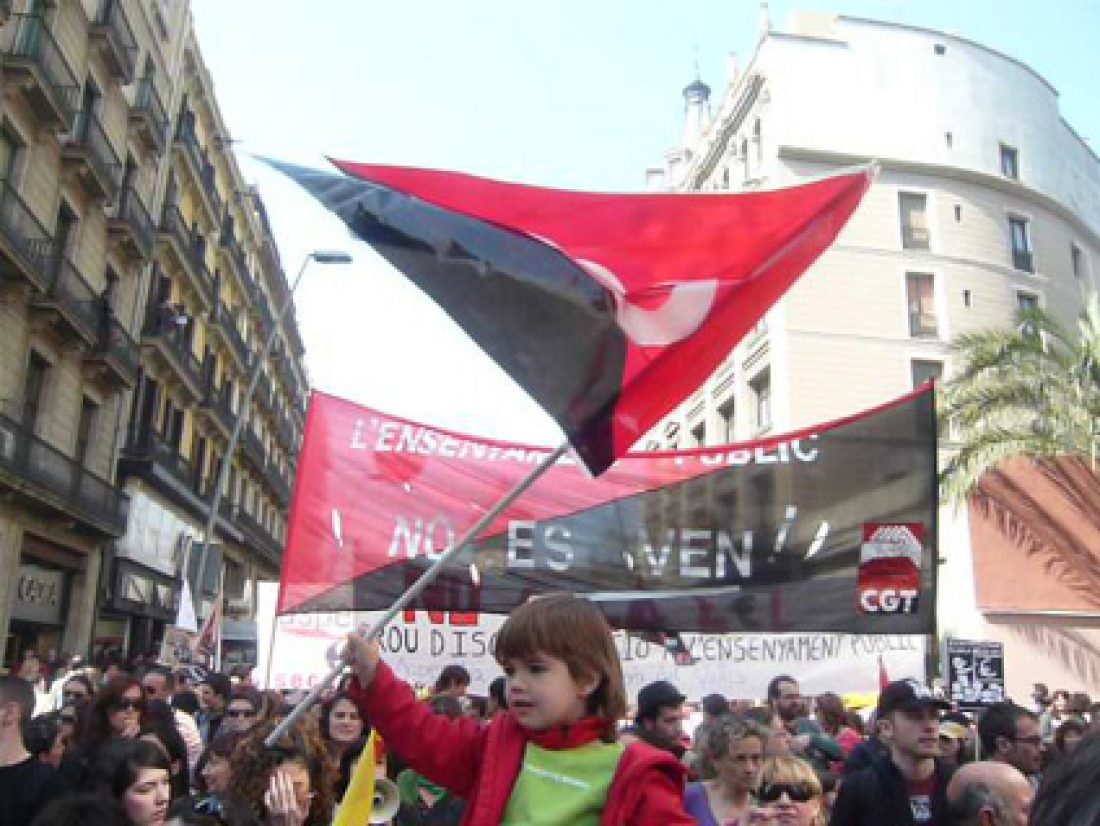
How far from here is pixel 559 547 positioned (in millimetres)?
6602

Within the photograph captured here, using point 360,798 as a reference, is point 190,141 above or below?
above

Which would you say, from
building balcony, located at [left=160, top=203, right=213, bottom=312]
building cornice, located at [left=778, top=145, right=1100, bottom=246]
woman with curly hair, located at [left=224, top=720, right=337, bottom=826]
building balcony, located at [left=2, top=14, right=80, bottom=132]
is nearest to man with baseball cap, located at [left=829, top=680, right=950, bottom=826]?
woman with curly hair, located at [left=224, top=720, right=337, bottom=826]

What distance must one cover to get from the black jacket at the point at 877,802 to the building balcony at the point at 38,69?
786 inches

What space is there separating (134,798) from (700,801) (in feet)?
7.02

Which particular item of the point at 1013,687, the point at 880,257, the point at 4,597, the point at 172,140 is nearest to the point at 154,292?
the point at 172,140

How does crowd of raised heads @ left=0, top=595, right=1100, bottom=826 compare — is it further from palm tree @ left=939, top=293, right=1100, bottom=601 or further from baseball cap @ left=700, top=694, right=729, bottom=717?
palm tree @ left=939, top=293, right=1100, bottom=601

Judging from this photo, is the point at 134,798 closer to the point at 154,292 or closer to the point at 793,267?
the point at 793,267

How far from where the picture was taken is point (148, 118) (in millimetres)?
26109

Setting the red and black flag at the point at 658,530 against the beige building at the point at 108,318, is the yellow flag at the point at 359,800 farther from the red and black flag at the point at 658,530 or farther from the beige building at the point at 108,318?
the beige building at the point at 108,318

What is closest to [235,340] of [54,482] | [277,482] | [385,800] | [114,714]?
[277,482]

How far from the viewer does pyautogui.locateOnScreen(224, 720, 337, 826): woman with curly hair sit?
3.51m

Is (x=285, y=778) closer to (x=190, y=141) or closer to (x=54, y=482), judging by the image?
(x=54, y=482)

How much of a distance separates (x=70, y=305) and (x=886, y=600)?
1986 centimetres

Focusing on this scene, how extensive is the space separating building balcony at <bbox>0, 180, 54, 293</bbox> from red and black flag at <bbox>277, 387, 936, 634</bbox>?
14754mm
